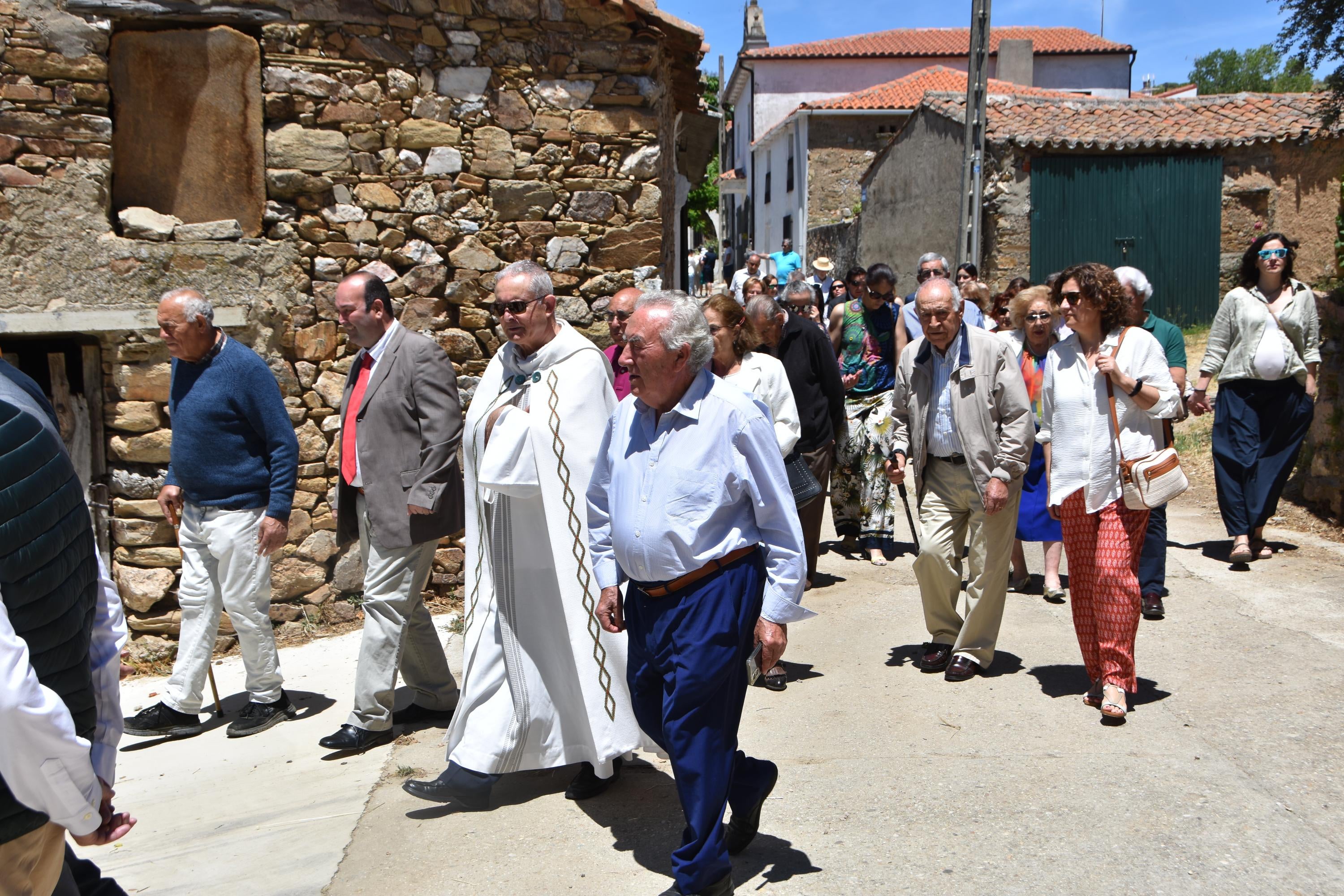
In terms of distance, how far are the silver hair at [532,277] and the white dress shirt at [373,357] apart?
833mm

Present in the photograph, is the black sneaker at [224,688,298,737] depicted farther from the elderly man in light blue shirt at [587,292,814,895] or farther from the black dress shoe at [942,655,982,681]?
the black dress shoe at [942,655,982,681]

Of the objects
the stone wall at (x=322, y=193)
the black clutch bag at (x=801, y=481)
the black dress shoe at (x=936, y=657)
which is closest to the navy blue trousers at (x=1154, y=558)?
the black dress shoe at (x=936, y=657)

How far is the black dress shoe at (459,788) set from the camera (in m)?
3.96

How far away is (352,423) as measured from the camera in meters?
4.72

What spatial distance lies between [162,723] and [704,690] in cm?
307

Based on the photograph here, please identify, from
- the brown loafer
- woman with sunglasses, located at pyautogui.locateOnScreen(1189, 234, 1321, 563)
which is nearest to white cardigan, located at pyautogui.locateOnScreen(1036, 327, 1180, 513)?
the brown loafer

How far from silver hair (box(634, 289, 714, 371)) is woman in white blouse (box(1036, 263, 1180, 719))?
2062mm

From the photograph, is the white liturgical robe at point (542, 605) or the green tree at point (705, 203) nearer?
the white liturgical robe at point (542, 605)

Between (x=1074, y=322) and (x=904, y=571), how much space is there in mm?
3006

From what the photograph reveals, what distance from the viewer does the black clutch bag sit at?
19.3ft

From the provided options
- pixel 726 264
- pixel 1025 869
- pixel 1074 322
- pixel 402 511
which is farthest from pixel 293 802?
pixel 726 264

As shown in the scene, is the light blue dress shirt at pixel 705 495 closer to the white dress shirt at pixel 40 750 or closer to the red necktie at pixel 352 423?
the white dress shirt at pixel 40 750

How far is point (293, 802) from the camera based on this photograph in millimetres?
4203

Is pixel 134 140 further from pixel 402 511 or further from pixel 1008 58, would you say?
pixel 1008 58
